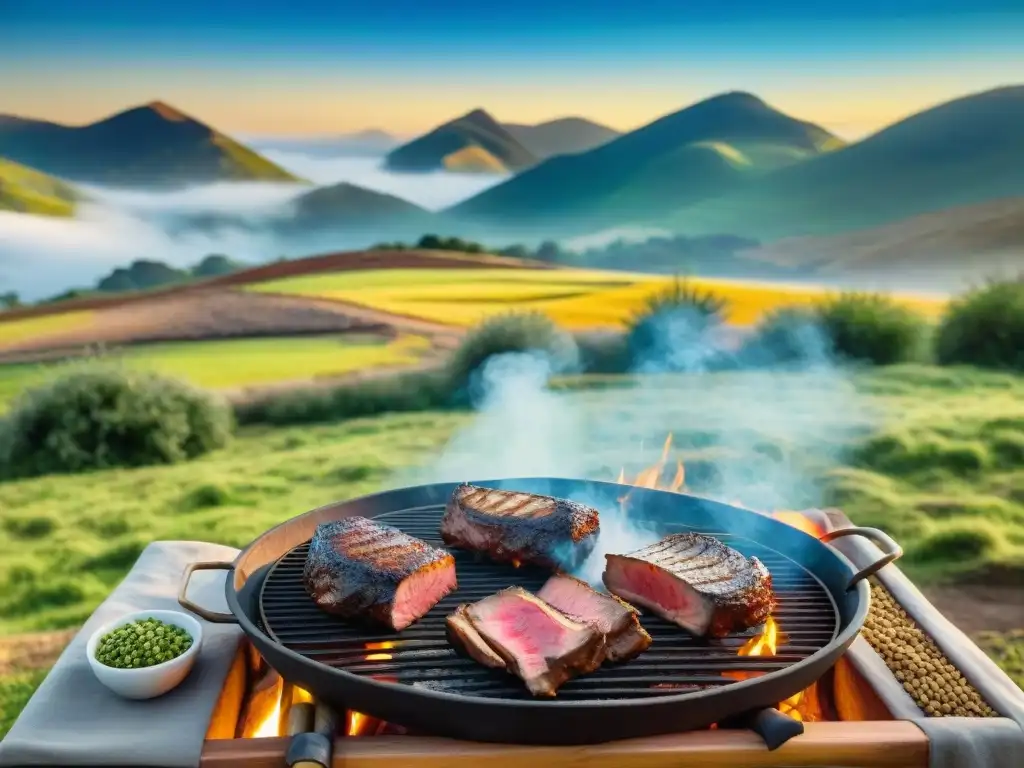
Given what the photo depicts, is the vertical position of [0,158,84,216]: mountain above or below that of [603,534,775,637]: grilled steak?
above

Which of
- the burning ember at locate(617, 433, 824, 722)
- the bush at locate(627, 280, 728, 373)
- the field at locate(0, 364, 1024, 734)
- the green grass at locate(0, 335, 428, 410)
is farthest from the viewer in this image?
the bush at locate(627, 280, 728, 373)

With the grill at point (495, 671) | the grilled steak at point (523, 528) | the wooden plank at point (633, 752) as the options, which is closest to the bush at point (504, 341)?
the grilled steak at point (523, 528)

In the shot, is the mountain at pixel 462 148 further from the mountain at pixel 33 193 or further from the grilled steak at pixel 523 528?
the grilled steak at pixel 523 528

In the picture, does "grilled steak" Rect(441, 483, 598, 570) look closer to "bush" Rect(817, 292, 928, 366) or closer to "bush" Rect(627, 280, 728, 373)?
"bush" Rect(627, 280, 728, 373)

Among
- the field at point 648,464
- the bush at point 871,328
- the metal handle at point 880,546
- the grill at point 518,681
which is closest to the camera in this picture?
the grill at point 518,681

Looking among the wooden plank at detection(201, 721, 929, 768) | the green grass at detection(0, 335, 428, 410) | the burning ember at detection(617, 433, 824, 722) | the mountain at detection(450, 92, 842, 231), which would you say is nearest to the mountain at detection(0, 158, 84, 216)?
the green grass at detection(0, 335, 428, 410)

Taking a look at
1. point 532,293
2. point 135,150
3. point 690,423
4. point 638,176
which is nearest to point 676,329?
point 690,423
